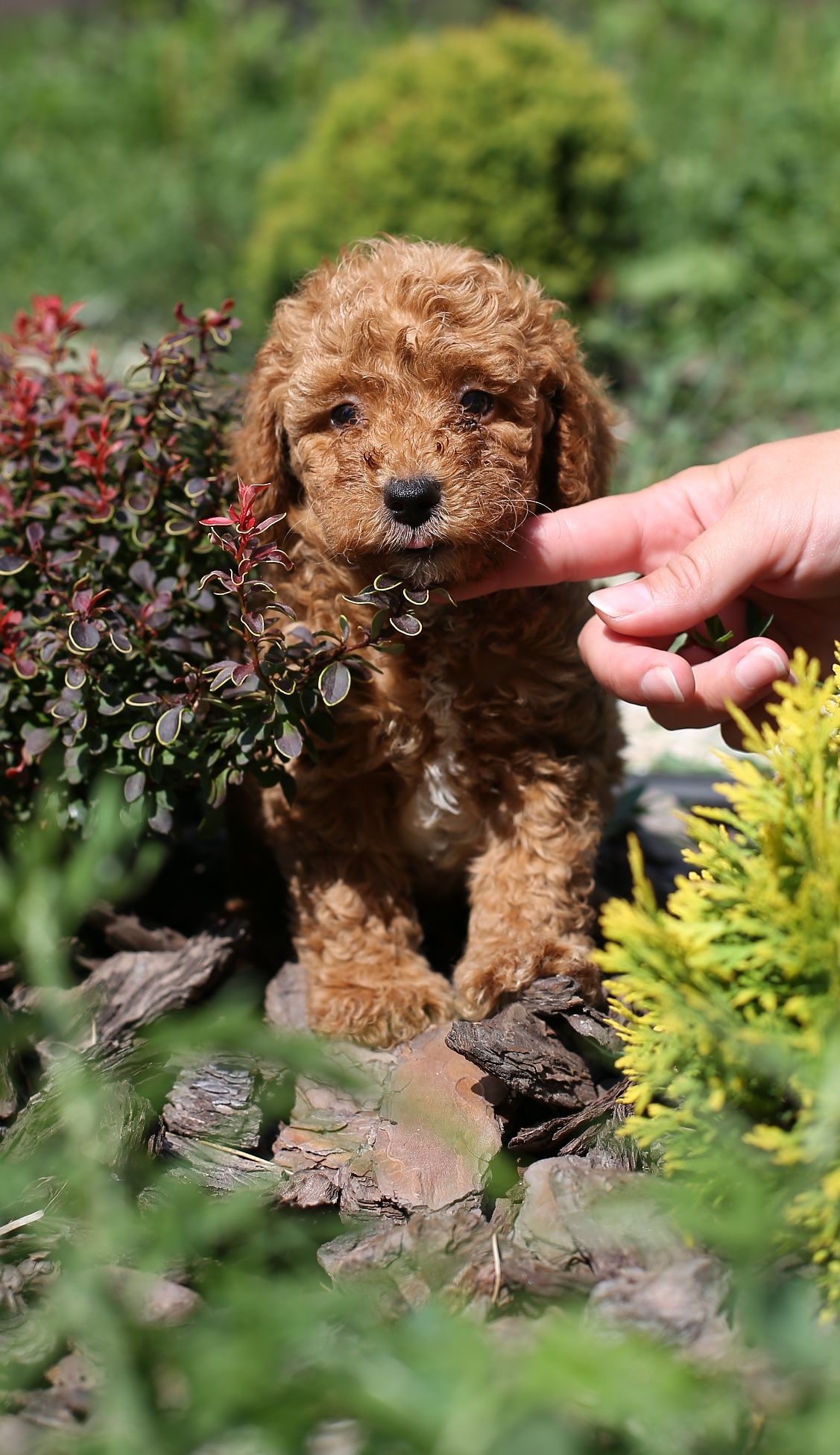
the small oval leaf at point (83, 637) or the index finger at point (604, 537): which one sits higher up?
the index finger at point (604, 537)

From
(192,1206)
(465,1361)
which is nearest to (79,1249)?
(192,1206)

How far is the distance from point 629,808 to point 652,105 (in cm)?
789

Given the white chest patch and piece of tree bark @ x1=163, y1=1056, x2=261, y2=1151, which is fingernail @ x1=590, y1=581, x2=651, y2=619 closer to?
the white chest patch

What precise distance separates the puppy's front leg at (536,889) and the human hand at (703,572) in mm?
310

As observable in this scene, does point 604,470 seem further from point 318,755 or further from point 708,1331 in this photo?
point 708,1331

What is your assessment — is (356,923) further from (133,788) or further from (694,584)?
(694,584)

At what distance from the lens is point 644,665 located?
262cm

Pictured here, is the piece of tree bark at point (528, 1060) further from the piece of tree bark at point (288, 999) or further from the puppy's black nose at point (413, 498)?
the puppy's black nose at point (413, 498)

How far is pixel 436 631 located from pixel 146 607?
0.66 m

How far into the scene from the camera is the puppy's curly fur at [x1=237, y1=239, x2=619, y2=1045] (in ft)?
8.37

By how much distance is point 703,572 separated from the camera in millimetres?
2625

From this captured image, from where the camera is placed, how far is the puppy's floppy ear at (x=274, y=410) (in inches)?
110

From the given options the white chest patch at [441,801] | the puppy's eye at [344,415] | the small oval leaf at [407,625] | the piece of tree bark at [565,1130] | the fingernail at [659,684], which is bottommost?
the piece of tree bark at [565,1130]

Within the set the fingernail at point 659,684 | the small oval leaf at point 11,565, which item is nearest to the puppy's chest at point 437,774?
the fingernail at point 659,684
